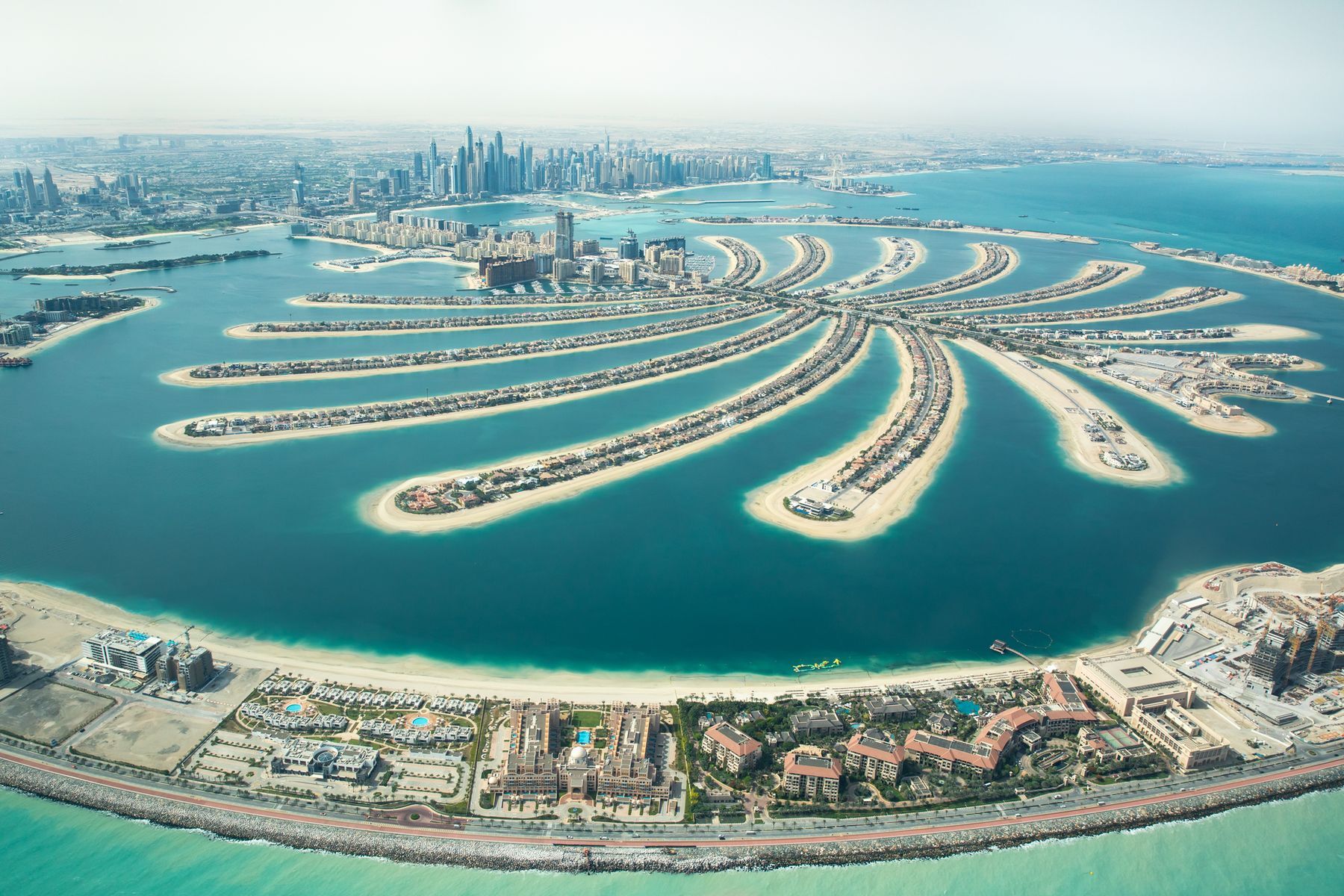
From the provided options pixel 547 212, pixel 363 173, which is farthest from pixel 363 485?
pixel 363 173

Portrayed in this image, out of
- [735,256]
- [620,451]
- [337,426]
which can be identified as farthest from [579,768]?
[735,256]

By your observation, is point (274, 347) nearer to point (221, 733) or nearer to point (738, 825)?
point (221, 733)

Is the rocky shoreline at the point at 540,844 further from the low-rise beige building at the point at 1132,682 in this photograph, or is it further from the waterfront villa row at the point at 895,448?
the waterfront villa row at the point at 895,448

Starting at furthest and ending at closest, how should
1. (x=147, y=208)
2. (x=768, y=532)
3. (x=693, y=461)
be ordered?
(x=147, y=208)
(x=693, y=461)
(x=768, y=532)

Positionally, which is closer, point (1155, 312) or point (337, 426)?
point (337, 426)

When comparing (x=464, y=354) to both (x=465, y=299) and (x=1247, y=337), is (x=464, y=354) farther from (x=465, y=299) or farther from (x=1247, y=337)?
(x=1247, y=337)

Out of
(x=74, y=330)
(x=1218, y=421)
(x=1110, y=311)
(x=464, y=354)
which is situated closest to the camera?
(x=1218, y=421)

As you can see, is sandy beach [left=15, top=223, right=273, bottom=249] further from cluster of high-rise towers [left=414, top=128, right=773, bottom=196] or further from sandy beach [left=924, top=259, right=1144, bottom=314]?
sandy beach [left=924, top=259, right=1144, bottom=314]
